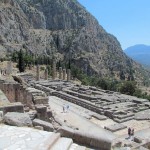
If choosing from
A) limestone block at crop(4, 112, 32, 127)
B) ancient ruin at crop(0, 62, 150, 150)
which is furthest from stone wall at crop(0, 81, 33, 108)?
limestone block at crop(4, 112, 32, 127)

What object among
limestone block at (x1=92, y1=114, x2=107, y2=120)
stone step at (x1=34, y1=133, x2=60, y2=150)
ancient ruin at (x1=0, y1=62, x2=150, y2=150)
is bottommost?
limestone block at (x1=92, y1=114, x2=107, y2=120)

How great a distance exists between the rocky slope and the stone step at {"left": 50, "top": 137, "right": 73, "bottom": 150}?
107 metres

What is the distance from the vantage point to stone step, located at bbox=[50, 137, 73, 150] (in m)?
6.72

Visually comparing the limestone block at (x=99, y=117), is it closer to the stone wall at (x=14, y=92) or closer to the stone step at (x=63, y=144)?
the stone wall at (x=14, y=92)

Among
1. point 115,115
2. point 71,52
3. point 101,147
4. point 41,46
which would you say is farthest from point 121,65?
point 101,147

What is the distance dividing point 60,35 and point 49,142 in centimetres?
15420

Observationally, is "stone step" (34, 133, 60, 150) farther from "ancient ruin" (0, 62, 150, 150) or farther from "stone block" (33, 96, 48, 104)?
"stone block" (33, 96, 48, 104)

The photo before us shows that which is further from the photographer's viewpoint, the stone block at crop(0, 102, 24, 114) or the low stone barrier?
the stone block at crop(0, 102, 24, 114)

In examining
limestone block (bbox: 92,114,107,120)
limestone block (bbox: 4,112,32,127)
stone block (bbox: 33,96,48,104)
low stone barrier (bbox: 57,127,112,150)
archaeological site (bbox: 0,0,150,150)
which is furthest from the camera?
limestone block (bbox: 92,114,107,120)

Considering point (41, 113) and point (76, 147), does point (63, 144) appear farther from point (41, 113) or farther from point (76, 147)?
point (41, 113)

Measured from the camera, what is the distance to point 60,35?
15888 cm

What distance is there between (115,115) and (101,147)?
23.5 meters

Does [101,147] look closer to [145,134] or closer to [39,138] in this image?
[39,138]

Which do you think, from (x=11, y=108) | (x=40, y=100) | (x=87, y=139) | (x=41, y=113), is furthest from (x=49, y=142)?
(x=40, y=100)
